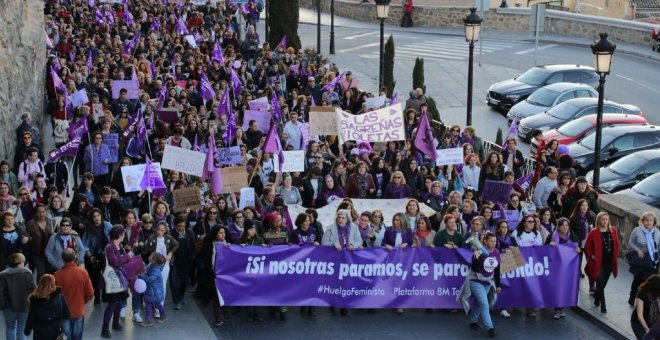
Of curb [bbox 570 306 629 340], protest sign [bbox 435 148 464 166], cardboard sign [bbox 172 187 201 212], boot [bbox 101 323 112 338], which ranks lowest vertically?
curb [bbox 570 306 629 340]

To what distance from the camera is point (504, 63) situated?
42.1 metres

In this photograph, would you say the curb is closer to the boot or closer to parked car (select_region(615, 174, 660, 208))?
parked car (select_region(615, 174, 660, 208))

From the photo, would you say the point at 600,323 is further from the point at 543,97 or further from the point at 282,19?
the point at 282,19

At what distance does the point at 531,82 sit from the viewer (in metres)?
34.3

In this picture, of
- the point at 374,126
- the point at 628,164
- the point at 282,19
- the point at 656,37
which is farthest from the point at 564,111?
the point at 656,37

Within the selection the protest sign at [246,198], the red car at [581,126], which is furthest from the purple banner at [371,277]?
the red car at [581,126]

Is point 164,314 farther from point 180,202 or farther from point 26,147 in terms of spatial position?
point 26,147

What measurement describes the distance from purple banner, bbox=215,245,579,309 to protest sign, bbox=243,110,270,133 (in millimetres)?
7307

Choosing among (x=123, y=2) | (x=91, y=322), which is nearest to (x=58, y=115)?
(x=91, y=322)

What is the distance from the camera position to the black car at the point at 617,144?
25.7m

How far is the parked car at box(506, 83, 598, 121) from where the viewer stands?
31.5 meters

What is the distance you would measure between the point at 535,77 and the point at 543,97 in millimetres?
2704

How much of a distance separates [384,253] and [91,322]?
394 centimetres

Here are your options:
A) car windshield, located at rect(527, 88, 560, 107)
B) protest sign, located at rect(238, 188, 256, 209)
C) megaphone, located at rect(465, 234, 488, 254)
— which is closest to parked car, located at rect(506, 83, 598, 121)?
car windshield, located at rect(527, 88, 560, 107)
